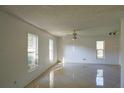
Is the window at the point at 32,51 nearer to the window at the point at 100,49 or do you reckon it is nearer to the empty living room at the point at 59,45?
the empty living room at the point at 59,45

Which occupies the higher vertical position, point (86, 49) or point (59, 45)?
point (59, 45)

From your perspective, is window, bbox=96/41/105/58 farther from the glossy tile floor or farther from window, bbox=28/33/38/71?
window, bbox=28/33/38/71

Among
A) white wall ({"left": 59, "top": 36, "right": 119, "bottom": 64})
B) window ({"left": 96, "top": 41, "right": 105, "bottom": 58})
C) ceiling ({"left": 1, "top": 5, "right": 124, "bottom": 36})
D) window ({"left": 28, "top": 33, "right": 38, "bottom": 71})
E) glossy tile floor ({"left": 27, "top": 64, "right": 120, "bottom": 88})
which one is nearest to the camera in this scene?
ceiling ({"left": 1, "top": 5, "right": 124, "bottom": 36})

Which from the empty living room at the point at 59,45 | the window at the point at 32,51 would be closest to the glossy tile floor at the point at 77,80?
the empty living room at the point at 59,45

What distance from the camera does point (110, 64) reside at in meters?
11.8

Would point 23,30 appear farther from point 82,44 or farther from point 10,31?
point 82,44

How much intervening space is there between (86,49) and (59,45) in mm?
2199

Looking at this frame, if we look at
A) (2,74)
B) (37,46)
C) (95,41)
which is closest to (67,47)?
(95,41)

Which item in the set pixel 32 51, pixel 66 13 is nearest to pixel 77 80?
pixel 32 51

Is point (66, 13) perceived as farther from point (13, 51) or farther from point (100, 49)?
point (100, 49)

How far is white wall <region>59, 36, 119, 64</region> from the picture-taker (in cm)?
1180

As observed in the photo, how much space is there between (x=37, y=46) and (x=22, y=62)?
200 centimetres

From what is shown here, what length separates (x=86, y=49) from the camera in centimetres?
1247

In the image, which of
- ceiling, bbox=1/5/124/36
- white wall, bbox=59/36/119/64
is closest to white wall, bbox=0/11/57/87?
ceiling, bbox=1/5/124/36
